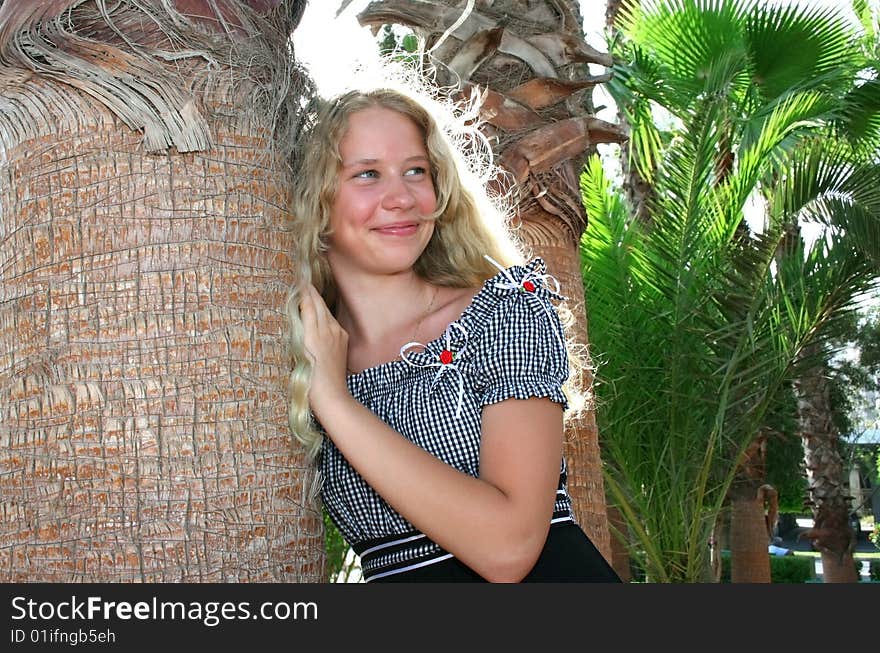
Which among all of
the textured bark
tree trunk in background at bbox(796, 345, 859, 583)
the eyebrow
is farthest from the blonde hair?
tree trunk in background at bbox(796, 345, 859, 583)

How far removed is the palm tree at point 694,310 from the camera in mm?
6738

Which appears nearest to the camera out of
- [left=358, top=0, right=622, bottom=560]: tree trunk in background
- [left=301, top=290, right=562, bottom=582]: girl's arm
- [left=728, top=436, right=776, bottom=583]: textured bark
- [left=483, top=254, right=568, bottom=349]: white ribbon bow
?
[left=301, top=290, right=562, bottom=582]: girl's arm

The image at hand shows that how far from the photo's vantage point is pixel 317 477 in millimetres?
2043

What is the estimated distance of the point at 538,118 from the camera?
12.8ft

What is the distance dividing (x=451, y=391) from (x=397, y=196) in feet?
1.67

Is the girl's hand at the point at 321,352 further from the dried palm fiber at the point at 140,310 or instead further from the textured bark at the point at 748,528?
the textured bark at the point at 748,528

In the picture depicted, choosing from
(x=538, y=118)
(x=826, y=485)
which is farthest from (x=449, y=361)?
(x=826, y=485)

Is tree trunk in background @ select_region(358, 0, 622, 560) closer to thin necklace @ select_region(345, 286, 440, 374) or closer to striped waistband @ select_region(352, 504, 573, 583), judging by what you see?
thin necklace @ select_region(345, 286, 440, 374)

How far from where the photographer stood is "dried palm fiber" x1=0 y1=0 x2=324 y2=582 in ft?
5.89

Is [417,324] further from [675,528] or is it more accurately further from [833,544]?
[833,544]

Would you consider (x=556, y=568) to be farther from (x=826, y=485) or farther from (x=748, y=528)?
(x=826, y=485)

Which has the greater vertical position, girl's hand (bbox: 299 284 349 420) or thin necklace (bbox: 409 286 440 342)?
thin necklace (bbox: 409 286 440 342)

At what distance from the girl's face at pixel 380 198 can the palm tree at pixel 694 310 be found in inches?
162

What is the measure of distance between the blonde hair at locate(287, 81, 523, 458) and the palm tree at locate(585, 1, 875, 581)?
12.7 feet
